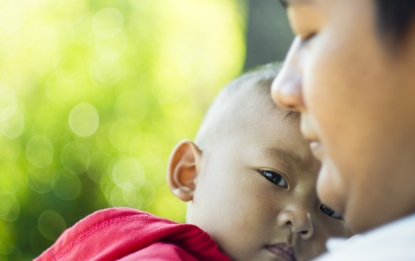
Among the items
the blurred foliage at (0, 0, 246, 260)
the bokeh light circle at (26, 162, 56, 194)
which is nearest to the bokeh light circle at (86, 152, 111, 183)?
the blurred foliage at (0, 0, 246, 260)

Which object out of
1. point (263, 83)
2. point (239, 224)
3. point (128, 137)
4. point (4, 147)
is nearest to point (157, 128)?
point (128, 137)

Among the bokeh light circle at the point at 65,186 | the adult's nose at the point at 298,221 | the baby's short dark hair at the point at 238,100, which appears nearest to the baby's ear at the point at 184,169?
the baby's short dark hair at the point at 238,100

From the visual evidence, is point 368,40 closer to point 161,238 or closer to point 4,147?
point 161,238

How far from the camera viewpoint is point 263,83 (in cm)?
127

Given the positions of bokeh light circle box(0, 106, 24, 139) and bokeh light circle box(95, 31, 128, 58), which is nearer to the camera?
bokeh light circle box(0, 106, 24, 139)

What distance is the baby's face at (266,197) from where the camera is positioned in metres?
1.08

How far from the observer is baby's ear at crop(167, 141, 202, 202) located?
129cm

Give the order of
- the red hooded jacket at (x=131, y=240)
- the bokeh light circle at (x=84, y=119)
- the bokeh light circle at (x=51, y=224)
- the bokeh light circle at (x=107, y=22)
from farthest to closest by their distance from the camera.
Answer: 1. the bokeh light circle at (x=107, y=22)
2. the bokeh light circle at (x=84, y=119)
3. the bokeh light circle at (x=51, y=224)
4. the red hooded jacket at (x=131, y=240)

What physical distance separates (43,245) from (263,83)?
1420 mm

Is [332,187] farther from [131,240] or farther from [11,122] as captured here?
[11,122]

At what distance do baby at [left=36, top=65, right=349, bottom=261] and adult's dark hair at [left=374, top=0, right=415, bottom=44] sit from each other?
53 cm

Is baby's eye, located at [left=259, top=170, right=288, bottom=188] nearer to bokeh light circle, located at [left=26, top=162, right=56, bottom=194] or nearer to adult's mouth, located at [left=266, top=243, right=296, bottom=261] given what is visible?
adult's mouth, located at [left=266, top=243, right=296, bottom=261]

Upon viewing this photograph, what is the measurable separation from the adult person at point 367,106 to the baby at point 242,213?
0.42 m

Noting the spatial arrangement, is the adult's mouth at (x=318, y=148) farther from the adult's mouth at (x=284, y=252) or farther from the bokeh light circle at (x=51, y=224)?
the bokeh light circle at (x=51, y=224)
